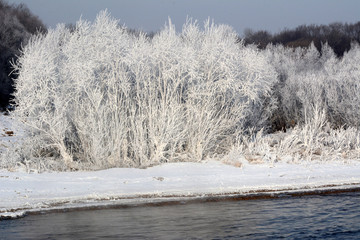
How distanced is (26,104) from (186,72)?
6138 mm

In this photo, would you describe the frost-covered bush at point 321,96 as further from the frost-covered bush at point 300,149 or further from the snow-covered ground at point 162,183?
the snow-covered ground at point 162,183

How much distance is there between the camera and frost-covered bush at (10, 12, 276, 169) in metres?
19.3

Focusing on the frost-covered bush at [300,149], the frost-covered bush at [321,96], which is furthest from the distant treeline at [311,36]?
the frost-covered bush at [300,149]

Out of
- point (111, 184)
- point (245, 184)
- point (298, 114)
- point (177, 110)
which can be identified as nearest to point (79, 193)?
point (111, 184)

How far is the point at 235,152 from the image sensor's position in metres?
19.3

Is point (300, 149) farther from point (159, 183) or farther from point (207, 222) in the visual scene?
point (207, 222)

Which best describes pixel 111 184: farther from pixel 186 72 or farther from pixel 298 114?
pixel 298 114

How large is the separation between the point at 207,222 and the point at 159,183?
479 centimetres

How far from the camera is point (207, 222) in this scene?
451 inches

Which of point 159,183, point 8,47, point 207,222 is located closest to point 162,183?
point 159,183

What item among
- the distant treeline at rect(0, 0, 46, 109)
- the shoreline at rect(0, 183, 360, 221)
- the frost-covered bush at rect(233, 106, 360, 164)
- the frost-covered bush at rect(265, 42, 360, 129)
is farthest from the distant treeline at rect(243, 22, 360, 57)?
the shoreline at rect(0, 183, 360, 221)

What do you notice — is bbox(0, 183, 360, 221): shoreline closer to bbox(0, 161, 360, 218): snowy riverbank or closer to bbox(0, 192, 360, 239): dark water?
bbox(0, 161, 360, 218): snowy riverbank

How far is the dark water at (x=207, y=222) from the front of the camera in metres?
10.5

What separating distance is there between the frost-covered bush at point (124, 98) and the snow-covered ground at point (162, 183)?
4.66 ft
